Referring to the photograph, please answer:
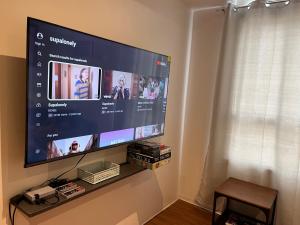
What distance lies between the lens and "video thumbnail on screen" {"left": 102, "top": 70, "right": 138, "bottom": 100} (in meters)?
1.77

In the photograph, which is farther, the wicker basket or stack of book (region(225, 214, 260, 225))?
stack of book (region(225, 214, 260, 225))

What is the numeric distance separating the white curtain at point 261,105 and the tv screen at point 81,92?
981 millimetres

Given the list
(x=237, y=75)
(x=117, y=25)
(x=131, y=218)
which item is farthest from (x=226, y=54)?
(x=131, y=218)

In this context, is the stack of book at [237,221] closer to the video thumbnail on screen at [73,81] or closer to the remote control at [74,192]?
the remote control at [74,192]

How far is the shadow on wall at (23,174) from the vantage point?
1369mm

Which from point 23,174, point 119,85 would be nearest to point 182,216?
point 119,85

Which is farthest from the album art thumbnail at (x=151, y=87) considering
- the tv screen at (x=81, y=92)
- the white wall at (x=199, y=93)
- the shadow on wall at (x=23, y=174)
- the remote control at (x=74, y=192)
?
the remote control at (x=74, y=192)

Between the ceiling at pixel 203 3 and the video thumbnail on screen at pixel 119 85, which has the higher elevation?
the ceiling at pixel 203 3

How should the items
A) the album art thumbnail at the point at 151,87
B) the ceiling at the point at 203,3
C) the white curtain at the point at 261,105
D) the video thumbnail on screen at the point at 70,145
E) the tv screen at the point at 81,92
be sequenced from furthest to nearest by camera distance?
1. the ceiling at the point at 203,3
2. the white curtain at the point at 261,105
3. the album art thumbnail at the point at 151,87
4. the video thumbnail on screen at the point at 70,145
5. the tv screen at the point at 81,92

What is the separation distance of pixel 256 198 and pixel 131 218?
1.21 metres

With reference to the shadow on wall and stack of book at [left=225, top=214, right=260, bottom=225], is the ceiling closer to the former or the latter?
the shadow on wall

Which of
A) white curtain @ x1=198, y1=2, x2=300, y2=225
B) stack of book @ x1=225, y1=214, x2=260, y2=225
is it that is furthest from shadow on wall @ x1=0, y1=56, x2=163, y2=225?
white curtain @ x1=198, y1=2, x2=300, y2=225

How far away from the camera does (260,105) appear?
2.54m

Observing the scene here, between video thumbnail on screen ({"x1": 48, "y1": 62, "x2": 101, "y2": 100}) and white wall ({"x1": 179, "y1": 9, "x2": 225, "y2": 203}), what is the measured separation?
163 cm
